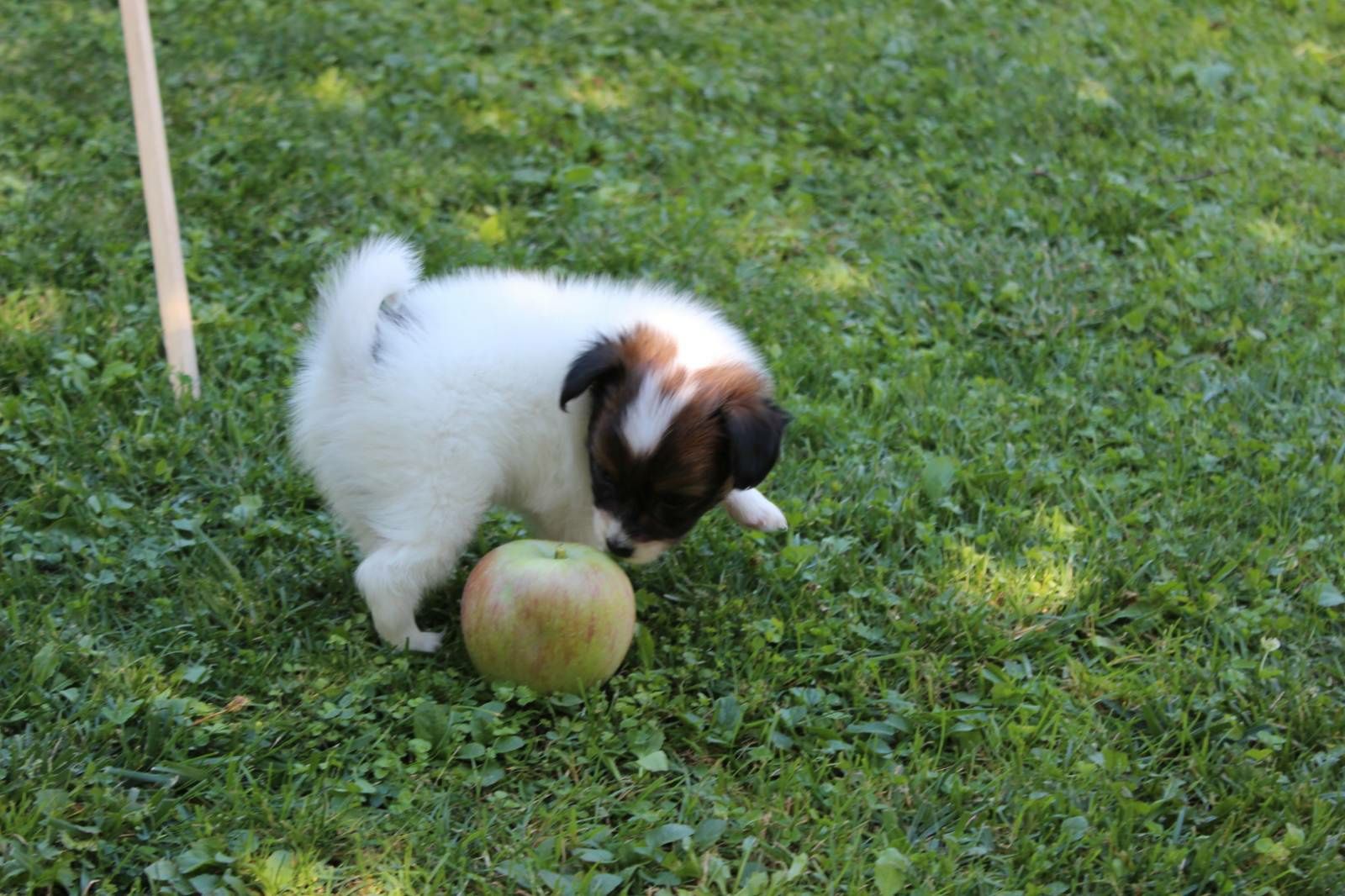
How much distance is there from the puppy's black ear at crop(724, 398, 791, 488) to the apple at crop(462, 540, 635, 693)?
1.20 feet

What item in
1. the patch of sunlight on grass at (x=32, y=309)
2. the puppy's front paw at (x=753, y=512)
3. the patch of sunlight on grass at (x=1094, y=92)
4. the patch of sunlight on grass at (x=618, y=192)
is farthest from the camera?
the patch of sunlight on grass at (x=1094, y=92)

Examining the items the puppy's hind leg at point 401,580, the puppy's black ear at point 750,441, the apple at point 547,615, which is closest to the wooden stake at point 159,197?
the puppy's hind leg at point 401,580

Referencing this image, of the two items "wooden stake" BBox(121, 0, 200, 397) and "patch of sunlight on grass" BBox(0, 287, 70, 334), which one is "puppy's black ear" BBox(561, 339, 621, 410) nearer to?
"wooden stake" BBox(121, 0, 200, 397)

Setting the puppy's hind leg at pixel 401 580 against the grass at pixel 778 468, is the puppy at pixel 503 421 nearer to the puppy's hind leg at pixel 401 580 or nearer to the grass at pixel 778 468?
the puppy's hind leg at pixel 401 580

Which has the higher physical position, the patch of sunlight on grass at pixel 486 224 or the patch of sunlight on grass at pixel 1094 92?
the patch of sunlight on grass at pixel 1094 92

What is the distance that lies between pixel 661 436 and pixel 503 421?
0.40 m

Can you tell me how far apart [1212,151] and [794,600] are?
3700 mm

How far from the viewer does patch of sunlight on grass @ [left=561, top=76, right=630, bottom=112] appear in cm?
608

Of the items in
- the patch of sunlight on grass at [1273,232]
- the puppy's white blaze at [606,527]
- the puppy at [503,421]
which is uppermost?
the puppy at [503,421]

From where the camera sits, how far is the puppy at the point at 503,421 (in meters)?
3.08

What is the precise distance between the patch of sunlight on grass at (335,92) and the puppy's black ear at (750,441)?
136 inches

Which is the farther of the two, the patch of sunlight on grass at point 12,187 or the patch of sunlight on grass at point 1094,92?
the patch of sunlight on grass at point 1094,92

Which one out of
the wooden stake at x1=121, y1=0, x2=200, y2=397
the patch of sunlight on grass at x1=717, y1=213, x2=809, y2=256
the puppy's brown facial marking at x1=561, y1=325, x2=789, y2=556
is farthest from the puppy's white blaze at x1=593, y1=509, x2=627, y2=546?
the patch of sunlight on grass at x1=717, y1=213, x2=809, y2=256

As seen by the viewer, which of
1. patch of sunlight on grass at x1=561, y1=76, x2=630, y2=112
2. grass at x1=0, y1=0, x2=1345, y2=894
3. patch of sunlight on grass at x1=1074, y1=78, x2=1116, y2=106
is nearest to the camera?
grass at x1=0, y1=0, x2=1345, y2=894
